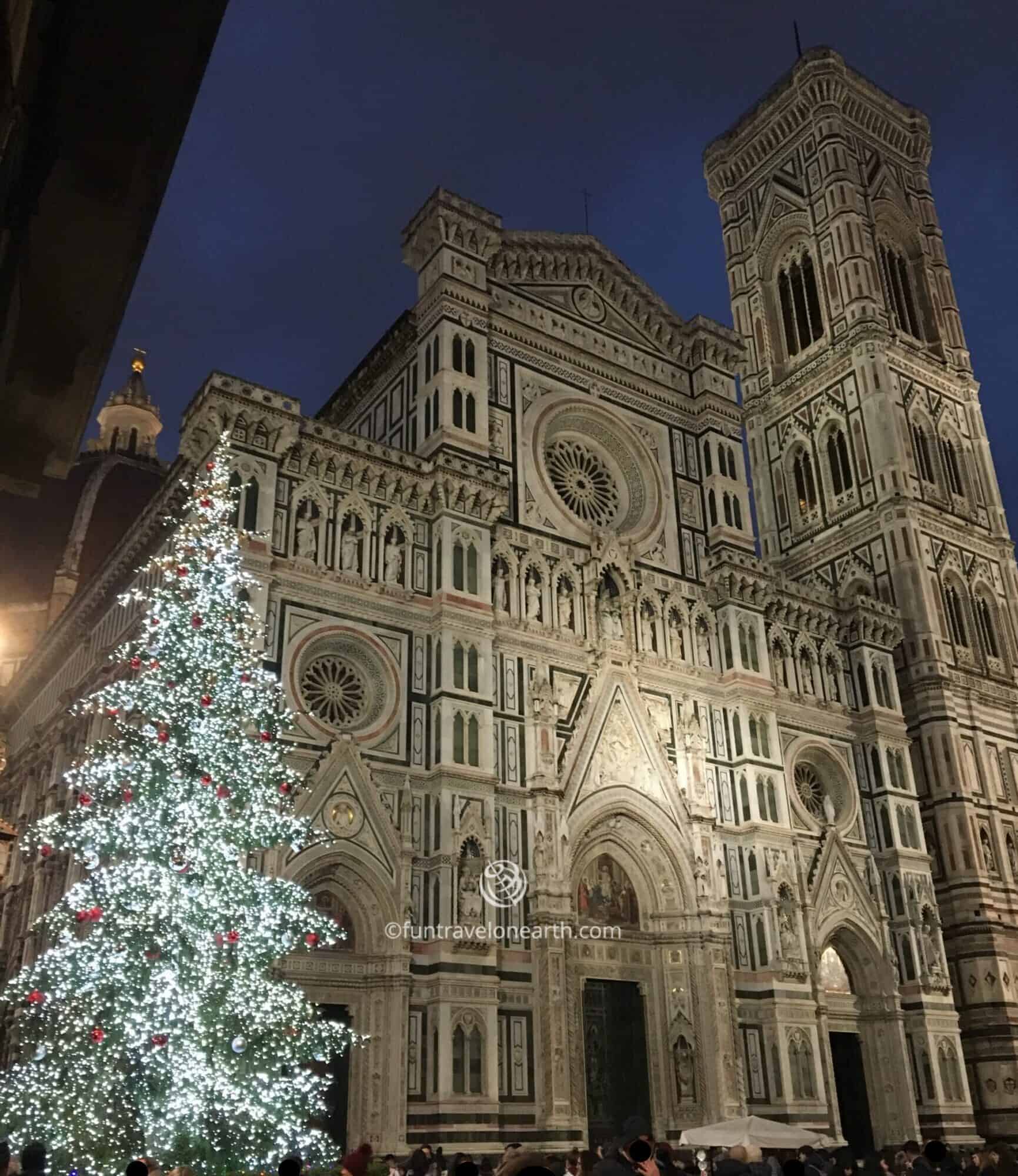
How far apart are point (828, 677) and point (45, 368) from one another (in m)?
26.5

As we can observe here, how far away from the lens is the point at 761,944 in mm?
24594

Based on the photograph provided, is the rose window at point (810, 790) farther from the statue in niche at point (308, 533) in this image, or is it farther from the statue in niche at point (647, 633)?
the statue in niche at point (308, 533)

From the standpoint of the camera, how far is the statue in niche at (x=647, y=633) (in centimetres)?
2620

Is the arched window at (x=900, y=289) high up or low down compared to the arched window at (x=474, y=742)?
up

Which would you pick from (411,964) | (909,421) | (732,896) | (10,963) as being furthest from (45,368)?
(909,421)

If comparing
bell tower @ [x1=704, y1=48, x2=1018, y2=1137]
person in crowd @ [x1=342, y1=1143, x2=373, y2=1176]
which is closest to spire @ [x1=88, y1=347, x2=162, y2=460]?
bell tower @ [x1=704, y1=48, x2=1018, y2=1137]

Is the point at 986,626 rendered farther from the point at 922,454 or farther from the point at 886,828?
the point at 886,828

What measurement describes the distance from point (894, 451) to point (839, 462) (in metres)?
2.62

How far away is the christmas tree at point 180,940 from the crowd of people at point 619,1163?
99 centimetres

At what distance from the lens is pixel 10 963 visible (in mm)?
27359

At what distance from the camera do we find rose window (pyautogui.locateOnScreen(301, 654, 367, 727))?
21250 mm

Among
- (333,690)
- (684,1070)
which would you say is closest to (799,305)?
(333,690)

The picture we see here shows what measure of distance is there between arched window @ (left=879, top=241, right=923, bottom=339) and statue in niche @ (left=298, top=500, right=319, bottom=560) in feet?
84.1

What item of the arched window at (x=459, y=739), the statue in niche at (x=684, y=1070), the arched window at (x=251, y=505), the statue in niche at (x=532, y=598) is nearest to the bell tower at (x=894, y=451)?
the statue in niche at (x=684, y=1070)
